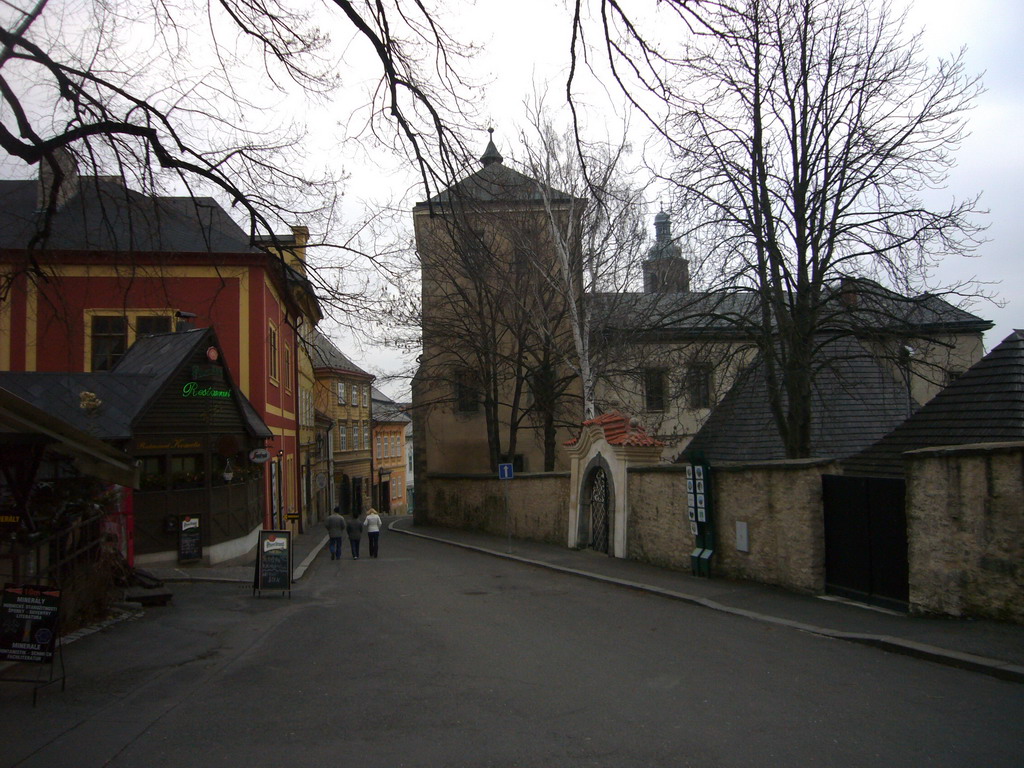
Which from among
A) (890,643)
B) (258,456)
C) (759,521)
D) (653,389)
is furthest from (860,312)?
(653,389)

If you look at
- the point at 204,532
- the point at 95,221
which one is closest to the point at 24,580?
the point at 204,532

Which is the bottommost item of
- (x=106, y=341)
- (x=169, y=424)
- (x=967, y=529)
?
(x=967, y=529)

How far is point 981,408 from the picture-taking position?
1278 centimetres

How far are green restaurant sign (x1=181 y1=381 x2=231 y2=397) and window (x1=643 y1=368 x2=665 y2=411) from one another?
11.1m

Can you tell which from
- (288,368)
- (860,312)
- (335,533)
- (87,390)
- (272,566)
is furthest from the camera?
(288,368)

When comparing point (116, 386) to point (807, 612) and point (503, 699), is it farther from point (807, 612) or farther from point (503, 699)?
point (807, 612)

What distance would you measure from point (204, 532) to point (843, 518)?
13335 mm

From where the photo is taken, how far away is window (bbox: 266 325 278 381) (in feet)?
85.1

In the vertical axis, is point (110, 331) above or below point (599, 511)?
above

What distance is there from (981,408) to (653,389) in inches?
722

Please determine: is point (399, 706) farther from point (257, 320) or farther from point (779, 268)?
point (257, 320)

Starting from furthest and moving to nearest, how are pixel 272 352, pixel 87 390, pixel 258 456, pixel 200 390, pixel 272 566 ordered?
pixel 272 352
pixel 258 456
pixel 200 390
pixel 87 390
pixel 272 566

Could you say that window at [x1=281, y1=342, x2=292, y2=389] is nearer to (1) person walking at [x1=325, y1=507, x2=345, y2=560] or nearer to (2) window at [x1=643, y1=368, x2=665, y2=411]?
(1) person walking at [x1=325, y1=507, x2=345, y2=560]

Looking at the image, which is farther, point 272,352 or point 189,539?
point 272,352
